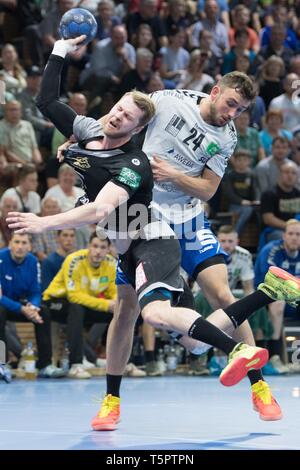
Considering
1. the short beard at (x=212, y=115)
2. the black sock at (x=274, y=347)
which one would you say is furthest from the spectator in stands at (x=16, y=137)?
the short beard at (x=212, y=115)

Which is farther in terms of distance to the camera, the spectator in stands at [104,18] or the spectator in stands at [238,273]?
the spectator in stands at [104,18]

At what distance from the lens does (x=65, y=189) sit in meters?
13.1

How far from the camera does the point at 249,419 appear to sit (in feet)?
24.0

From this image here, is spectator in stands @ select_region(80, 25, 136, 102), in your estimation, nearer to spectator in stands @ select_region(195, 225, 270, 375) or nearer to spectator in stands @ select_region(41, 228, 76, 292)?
spectator in stands @ select_region(41, 228, 76, 292)

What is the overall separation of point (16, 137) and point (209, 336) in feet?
27.3

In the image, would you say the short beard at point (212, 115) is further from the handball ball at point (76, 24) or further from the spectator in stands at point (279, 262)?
the spectator in stands at point (279, 262)

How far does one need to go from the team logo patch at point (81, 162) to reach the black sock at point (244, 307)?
129 centimetres

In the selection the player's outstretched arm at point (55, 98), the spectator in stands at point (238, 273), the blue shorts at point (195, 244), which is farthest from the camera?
the spectator in stands at point (238, 273)

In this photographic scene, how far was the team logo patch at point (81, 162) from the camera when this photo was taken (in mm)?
6340

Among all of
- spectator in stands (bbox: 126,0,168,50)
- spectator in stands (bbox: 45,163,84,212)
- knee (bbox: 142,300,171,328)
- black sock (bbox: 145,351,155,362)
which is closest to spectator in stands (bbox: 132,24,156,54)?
spectator in stands (bbox: 126,0,168,50)

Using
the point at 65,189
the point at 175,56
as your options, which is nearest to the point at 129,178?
the point at 65,189

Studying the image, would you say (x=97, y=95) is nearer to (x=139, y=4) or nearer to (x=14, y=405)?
(x=139, y=4)

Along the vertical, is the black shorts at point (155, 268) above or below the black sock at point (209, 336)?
above

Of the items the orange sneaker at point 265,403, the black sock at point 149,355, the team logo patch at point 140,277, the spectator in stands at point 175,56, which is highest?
the team logo patch at point 140,277
